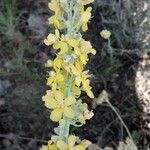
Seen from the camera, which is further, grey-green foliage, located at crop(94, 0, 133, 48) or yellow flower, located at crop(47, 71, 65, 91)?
grey-green foliage, located at crop(94, 0, 133, 48)

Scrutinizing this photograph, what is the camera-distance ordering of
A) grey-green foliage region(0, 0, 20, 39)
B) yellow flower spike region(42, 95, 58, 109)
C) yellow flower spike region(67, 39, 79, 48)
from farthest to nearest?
grey-green foliage region(0, 0, 20, 39) → yellow flower spike region(42, 95, 58, 109) → yellow flower spike region(67, 39, 79, 48)

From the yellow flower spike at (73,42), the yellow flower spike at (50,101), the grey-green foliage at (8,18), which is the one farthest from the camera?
the grey-green foliage at (8,18)

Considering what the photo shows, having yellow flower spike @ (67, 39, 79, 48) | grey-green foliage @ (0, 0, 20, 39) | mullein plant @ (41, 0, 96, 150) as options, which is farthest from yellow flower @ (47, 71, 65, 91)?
grey-green foliage @ (0, 0, 20, 39)

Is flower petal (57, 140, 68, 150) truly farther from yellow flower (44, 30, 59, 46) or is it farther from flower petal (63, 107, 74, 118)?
yellow flower (44, 30, 59, 46)

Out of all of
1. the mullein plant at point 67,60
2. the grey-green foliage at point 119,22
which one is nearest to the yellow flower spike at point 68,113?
the mullein plant at point 67,60

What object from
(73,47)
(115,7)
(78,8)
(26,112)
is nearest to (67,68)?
(73,47)

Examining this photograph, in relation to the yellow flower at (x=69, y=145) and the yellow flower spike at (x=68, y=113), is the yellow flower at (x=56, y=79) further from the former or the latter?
the yellow flower at (x=69, y=145)

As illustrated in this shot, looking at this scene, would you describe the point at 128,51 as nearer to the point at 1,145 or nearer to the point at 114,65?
the point at 114,65
